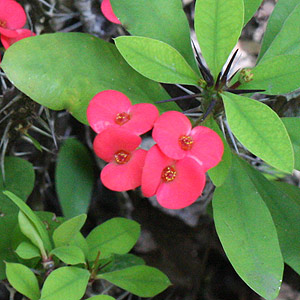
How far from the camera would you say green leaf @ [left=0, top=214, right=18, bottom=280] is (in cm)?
103

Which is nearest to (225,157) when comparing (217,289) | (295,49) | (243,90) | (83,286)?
(243,90)

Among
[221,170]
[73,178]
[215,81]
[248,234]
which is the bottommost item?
[73,178]

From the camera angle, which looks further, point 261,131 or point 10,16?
point 10,16

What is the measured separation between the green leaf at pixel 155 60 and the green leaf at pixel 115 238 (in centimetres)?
37

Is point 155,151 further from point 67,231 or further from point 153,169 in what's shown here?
point 67,231

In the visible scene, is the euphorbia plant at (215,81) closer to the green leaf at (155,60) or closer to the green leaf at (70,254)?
the green leaf at (155,60)

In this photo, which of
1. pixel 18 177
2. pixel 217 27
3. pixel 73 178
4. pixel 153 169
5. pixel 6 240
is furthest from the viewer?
pixel 73 178

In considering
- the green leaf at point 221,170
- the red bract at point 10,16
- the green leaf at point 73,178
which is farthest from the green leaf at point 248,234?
the red bract at point 10,16

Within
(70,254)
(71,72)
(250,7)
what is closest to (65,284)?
(70,254)

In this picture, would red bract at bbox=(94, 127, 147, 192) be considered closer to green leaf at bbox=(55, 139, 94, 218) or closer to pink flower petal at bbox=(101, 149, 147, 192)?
pink flower petal at bbox=(101, 149, 147, 192)

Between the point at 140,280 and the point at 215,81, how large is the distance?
49 centimetres

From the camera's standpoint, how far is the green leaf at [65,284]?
85cm

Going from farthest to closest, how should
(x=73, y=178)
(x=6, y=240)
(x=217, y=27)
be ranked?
(x=73, y=178) < (x=6, y=240) < (x=217, y=27)

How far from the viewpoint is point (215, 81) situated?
2.99ft
